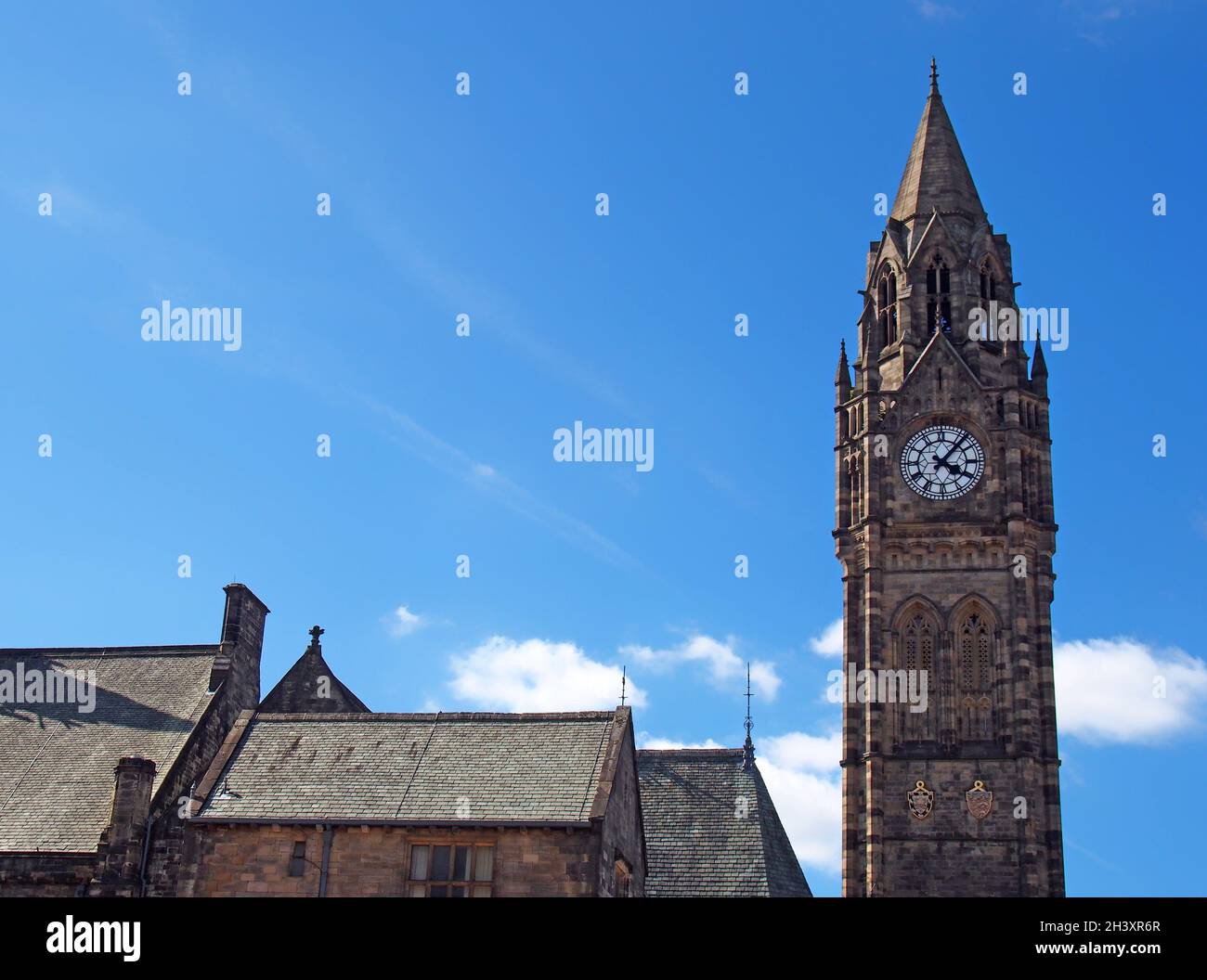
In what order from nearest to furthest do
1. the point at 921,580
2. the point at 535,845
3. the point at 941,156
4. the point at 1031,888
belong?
the point at 535,845 < the point at 1031,888 < the point at 921,580 < the point at 941,156

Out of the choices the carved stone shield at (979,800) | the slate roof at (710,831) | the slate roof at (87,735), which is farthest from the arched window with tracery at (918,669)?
the slate roof at (87,735)

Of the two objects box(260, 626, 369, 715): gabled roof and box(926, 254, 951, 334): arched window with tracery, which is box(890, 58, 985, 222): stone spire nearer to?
box(926, 254, 951, 334): arched window with tracery

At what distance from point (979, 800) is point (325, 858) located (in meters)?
34.7

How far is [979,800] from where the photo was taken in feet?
210

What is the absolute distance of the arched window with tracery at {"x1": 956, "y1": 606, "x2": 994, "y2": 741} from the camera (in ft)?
216

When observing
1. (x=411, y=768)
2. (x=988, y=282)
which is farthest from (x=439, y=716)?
(x=988, y=282)

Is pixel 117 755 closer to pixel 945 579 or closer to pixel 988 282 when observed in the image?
pixel 945 579

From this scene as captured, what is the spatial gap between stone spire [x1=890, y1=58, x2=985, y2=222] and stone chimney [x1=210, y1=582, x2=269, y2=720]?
39.7 m

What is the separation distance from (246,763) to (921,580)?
1430 inches

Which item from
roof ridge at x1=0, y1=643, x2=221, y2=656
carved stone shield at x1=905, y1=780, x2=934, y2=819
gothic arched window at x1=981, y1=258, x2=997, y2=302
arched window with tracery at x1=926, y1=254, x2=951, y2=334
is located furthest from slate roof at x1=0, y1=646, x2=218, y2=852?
gothic arched window at x1=981, y1=258, x2=997, y2=302
